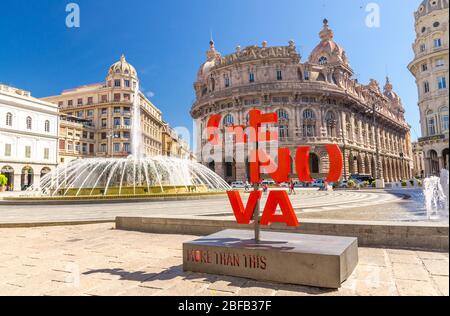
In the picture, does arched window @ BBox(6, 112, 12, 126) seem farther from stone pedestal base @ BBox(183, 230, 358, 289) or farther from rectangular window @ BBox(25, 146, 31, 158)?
stone pedestal base @ BBox(183, 230, 358, 289)

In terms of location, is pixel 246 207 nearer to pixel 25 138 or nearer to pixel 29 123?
pixel 25 138

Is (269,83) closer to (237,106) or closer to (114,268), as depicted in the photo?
(237,106)

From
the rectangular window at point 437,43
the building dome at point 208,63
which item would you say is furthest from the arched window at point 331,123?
the building dome at point 208,63

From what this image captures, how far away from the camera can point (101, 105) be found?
60594mm

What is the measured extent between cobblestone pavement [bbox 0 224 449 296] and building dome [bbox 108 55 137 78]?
61.7 metres

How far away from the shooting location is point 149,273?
4.44 metres

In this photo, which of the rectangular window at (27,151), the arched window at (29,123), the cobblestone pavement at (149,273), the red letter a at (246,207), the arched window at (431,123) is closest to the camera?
the cobblestone pavement at (149,273)

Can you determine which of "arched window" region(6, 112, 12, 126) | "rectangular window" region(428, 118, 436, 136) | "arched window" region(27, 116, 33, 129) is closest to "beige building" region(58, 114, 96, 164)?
"arched window" region(27, 116, 33, 129)

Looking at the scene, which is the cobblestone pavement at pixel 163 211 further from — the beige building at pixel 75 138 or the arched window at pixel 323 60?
the arched window at pixel 323 60

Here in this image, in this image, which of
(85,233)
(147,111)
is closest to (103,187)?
(85,233)

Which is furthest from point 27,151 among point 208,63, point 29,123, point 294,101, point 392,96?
point 392,96

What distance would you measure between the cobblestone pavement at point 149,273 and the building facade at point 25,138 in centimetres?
4314

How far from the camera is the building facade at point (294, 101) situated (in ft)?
157

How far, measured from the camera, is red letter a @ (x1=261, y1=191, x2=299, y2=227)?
450 cm
